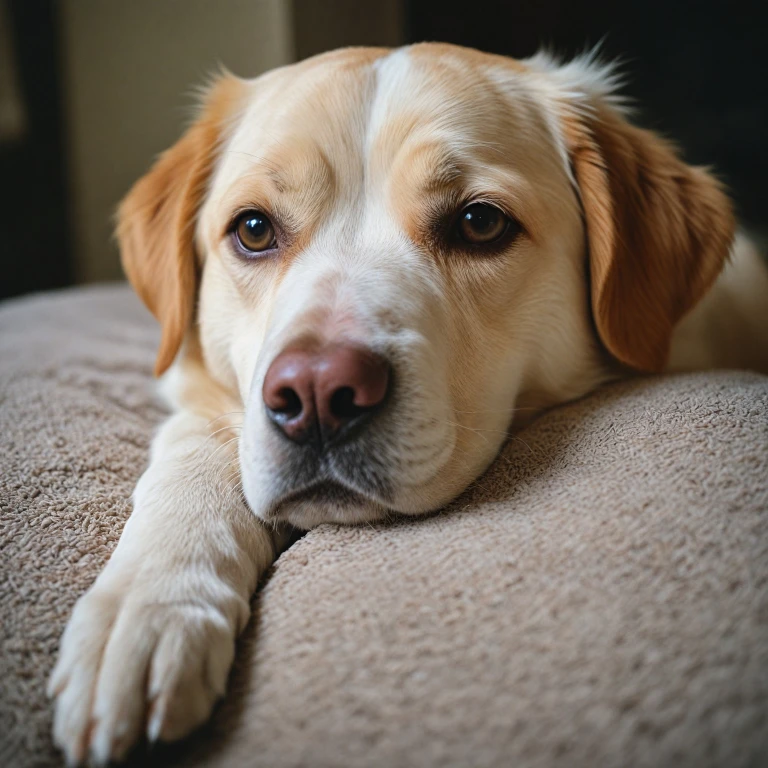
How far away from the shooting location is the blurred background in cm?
435

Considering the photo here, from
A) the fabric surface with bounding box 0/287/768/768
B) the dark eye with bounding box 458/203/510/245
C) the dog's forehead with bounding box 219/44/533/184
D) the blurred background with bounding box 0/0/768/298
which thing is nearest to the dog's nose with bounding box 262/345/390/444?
the fabric surface with bounding box 0/287/768/768

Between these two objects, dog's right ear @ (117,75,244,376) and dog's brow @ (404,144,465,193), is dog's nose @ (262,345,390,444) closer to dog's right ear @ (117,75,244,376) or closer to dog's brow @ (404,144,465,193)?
dog's brow @ (404,144,465,193)

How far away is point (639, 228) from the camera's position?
1811mm

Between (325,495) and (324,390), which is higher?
(324,390)

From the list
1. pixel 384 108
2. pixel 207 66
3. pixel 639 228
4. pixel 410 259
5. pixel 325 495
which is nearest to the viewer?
pixel 325 495

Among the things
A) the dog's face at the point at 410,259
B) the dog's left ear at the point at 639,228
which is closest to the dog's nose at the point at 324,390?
the dog's face at the point at 410,259

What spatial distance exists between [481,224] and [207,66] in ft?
12.4

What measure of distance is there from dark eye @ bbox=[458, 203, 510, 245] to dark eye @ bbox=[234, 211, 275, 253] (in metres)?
0.46

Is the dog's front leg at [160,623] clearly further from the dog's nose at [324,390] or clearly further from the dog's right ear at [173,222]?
the dog's right ear at [173,222]

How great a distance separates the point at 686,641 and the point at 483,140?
1.14 m

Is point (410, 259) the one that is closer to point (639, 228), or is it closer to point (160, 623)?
point (639, 228)

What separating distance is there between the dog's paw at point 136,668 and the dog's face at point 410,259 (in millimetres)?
301

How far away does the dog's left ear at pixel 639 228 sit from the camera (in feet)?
5.70

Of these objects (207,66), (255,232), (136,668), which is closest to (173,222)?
(255,232)
